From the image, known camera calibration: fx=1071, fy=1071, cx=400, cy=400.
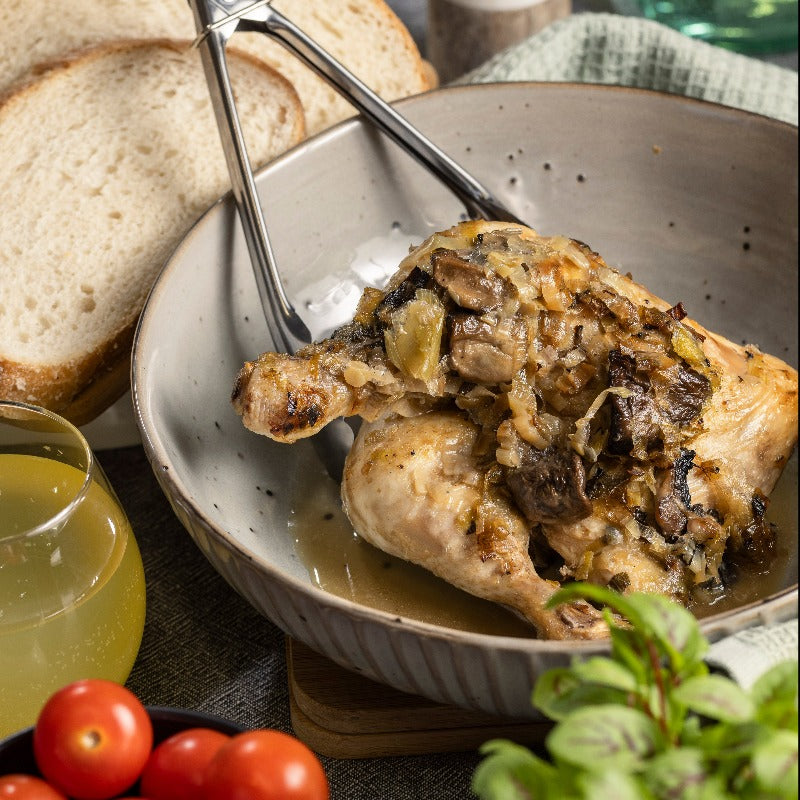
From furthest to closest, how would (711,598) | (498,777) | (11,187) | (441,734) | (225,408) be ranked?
(11,187) < (225,408) < (711,598) < (441,734) < (498,777)

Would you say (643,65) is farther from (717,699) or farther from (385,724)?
(717,699)

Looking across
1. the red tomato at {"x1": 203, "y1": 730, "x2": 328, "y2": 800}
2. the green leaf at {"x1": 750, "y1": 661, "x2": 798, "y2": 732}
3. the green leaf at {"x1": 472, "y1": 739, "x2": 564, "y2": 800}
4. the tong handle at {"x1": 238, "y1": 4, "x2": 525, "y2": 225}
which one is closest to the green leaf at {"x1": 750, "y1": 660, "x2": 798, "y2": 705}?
the green leaf at {"x1": 750, "y1": 661, "x2": 798, "y2": 732}

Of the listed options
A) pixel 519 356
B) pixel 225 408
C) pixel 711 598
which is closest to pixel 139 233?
pixel 225 408

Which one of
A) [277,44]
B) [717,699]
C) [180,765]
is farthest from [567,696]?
[277,44]

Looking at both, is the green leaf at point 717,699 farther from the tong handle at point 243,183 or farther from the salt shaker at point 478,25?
the salt shaker at point 478,25

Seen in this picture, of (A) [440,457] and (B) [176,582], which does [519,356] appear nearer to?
(A) [440,457]

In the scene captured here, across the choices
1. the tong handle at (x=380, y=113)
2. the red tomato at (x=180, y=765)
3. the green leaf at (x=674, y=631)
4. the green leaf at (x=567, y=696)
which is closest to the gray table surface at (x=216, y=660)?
the red tomato at (x=180, y=765)

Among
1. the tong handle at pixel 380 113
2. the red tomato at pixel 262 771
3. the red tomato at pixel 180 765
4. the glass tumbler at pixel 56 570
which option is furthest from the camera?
the tong handle at pixel 380 113
